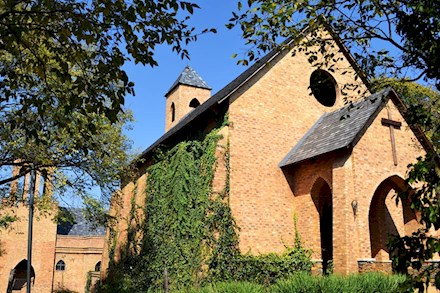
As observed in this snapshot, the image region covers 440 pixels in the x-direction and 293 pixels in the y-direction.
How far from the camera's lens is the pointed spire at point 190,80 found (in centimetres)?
3195

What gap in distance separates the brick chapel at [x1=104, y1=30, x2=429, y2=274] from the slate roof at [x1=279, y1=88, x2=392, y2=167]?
51 mm

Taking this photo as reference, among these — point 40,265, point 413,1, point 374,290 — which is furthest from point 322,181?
point 40,265

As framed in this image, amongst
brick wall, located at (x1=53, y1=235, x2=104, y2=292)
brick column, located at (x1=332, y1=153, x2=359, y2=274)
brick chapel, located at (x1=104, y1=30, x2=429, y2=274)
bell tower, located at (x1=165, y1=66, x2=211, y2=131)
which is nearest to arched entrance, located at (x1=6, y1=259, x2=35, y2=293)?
brick wall, located at (x1=53, y1=235, x2=104, y2=292)

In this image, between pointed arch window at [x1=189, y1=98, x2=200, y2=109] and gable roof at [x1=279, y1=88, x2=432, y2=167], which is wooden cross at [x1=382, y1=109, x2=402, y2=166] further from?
pointed arch window at [x1=189, y1=98, x2=200, y2=109]

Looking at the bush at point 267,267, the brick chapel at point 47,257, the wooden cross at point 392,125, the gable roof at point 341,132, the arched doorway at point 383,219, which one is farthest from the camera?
the brick chapel at point 47,257

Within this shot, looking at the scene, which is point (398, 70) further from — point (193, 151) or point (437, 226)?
point (193, 151)

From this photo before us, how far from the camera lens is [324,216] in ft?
58.0

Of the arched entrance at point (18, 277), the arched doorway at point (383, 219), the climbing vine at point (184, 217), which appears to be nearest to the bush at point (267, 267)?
the climbing vine at point (184, 217)

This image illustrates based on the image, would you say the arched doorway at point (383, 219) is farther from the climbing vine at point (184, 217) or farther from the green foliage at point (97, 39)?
the green foliage at point (97, 39)

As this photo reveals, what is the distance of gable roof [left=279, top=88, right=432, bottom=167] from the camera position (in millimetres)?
14484

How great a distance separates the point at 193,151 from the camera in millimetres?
17453

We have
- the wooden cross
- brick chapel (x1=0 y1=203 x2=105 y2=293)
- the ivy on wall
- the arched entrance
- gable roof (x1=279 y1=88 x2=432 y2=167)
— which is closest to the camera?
gable roof (x1=279 y1=88 x2=432 y2=167)

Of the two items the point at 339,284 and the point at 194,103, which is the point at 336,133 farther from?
the point at 194,103

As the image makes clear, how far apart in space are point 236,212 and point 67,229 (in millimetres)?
31715
